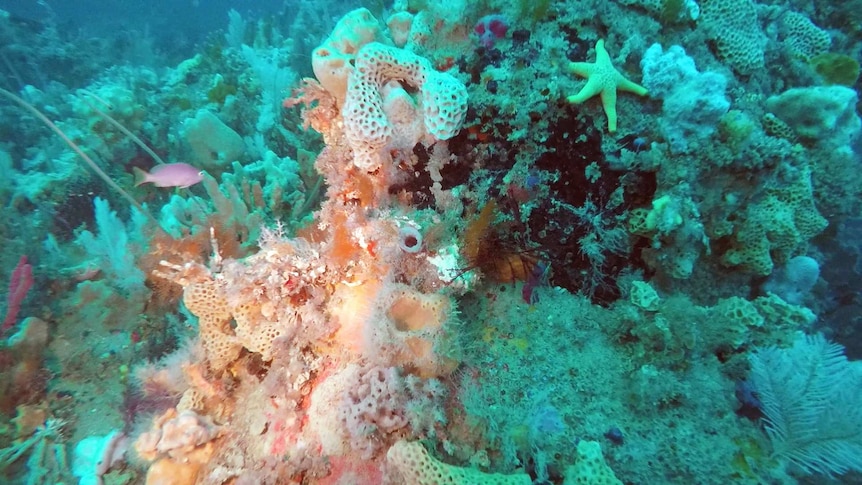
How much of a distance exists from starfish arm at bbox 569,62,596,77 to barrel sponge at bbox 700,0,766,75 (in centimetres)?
150

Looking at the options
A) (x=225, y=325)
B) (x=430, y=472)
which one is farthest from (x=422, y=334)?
(x=225, y=325)

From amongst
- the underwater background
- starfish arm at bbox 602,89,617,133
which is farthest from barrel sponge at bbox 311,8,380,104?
starfish arm at bbox 602,89,617,133

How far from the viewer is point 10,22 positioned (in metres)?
12.2

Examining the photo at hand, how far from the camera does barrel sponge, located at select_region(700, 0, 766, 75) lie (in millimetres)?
3520

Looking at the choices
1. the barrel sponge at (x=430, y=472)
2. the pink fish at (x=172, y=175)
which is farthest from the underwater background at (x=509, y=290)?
the pink fish at (x=172, y=175)

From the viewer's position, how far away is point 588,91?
2824 mm

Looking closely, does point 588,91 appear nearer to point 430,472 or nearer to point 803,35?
point 430,472

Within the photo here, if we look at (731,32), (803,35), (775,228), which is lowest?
(775,228)

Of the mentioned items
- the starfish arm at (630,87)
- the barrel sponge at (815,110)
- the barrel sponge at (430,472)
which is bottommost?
the barrel sponge at (430,472)

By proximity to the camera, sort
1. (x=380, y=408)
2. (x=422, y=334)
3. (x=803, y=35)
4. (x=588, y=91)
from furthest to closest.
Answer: (x=803, y=35), (x=588, y=91), (x=422, y=334), (x=380, y=408)

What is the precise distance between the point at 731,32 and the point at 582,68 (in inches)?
69.4

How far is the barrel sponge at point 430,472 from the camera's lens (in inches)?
80.0

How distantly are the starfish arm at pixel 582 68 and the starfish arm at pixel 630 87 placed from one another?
22 centimetres

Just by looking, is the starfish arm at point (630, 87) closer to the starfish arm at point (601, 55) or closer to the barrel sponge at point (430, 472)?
the starfish arm at point (601, 55)
